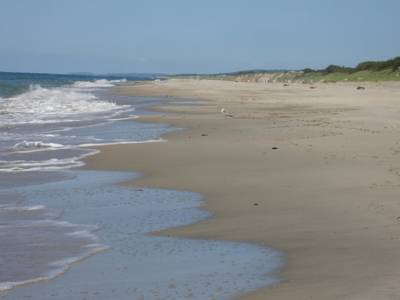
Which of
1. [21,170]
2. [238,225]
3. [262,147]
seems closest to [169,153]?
[262,147]

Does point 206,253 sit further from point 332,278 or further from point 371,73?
point 371,73

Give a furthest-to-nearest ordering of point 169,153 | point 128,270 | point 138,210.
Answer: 1. point 169,153
2. point 138,210
3. point 128,270

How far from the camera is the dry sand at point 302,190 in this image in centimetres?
616

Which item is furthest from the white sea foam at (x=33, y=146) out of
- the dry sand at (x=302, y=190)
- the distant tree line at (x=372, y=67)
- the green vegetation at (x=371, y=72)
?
the distant tree line at (x=372, y=67)

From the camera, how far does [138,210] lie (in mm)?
9578

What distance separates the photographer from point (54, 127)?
24.1 metres

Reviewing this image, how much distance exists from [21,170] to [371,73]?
6691 centimetres

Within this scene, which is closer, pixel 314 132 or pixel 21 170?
pixel 21 170

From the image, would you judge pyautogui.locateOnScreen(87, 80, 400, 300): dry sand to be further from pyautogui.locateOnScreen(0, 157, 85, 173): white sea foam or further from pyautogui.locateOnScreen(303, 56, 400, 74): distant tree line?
pyautogui.locateOnScreen(303, 56, 400, 74): distant tree line

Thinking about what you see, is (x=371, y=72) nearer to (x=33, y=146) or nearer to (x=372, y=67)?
(x=372, y=67)

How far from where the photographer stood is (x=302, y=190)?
34.7 feet

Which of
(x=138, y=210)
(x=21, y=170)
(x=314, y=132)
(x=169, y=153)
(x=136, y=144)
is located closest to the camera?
(x=138, y=210)

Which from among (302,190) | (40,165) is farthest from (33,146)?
(302,190)

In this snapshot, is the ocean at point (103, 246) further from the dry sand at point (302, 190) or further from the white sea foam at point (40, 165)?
the dry sand at point (302, 190)
